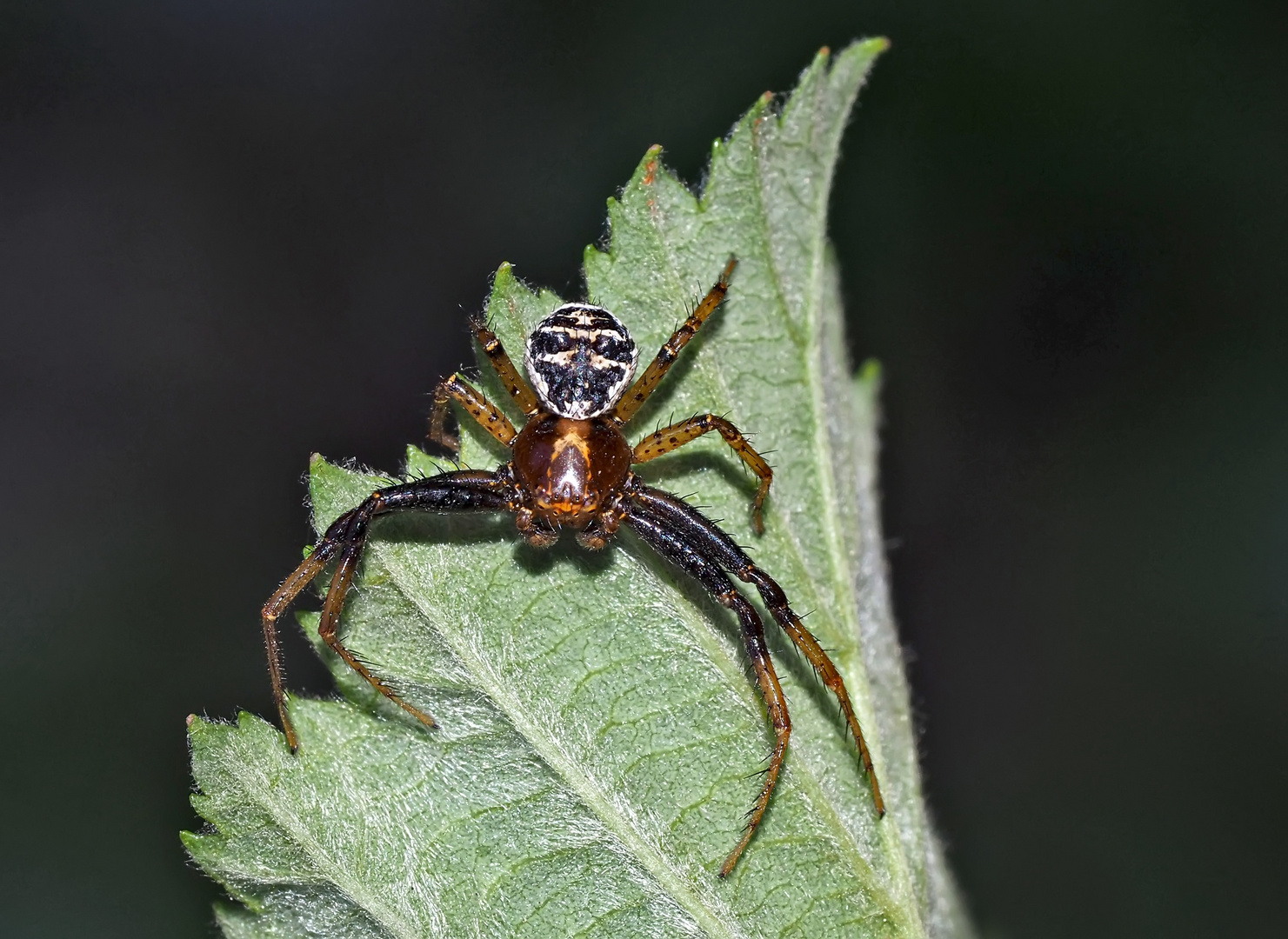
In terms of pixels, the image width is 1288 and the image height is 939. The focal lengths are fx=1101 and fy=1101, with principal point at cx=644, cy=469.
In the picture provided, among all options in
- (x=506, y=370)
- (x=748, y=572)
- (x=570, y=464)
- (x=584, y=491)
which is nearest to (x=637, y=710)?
(x=748, y=572)

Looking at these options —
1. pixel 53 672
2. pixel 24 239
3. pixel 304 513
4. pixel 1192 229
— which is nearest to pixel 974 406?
pixel 1192 229

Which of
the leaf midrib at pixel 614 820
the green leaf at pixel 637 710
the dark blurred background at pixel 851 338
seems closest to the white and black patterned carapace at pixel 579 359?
the green leaf at pixel 637 710

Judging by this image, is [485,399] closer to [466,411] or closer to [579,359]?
[466,411]

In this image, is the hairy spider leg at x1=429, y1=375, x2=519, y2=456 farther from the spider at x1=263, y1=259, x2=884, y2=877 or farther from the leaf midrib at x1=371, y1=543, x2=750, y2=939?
the leaf midrib at x1=371, y1=543, x2=750, y2=939

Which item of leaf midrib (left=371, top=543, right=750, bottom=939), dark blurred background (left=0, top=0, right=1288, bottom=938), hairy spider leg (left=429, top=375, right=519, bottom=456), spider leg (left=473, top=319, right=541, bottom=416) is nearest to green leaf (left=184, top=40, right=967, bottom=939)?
leaf midrib (left=371, top=543, right=750, bottom=939)

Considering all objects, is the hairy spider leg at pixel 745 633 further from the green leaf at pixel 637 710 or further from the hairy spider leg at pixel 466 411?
the hairy spider leg at pixel 466 411

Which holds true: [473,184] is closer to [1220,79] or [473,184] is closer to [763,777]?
[1220,79]
